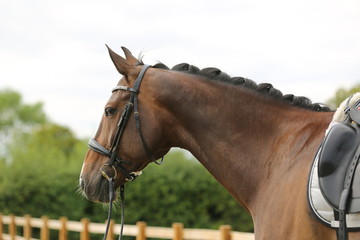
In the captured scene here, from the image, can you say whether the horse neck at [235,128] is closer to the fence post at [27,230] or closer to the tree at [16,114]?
the fence post at [27,230]

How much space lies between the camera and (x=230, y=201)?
53.8ft

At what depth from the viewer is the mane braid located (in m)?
3.33

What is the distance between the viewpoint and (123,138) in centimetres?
355

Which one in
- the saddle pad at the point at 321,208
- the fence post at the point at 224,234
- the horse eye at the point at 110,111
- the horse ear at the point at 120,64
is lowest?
the fence post at the point at 224,234

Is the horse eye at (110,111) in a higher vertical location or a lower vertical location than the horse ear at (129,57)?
lower

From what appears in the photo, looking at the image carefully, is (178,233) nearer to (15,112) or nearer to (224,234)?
(224,234)

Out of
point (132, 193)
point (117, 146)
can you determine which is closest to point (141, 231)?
point (117, 146)

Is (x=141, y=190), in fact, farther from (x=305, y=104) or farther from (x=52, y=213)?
(x=305, y=104)

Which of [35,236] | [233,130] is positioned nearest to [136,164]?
[233,130]

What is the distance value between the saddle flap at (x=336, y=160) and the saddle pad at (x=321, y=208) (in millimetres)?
35

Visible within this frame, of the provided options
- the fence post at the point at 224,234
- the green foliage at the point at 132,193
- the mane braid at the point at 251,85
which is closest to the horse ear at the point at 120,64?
the mane braid at the point at 251,85

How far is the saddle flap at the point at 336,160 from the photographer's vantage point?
2705 millimetres

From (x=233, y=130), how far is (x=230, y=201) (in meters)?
13.3

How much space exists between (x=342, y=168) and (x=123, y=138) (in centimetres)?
151
